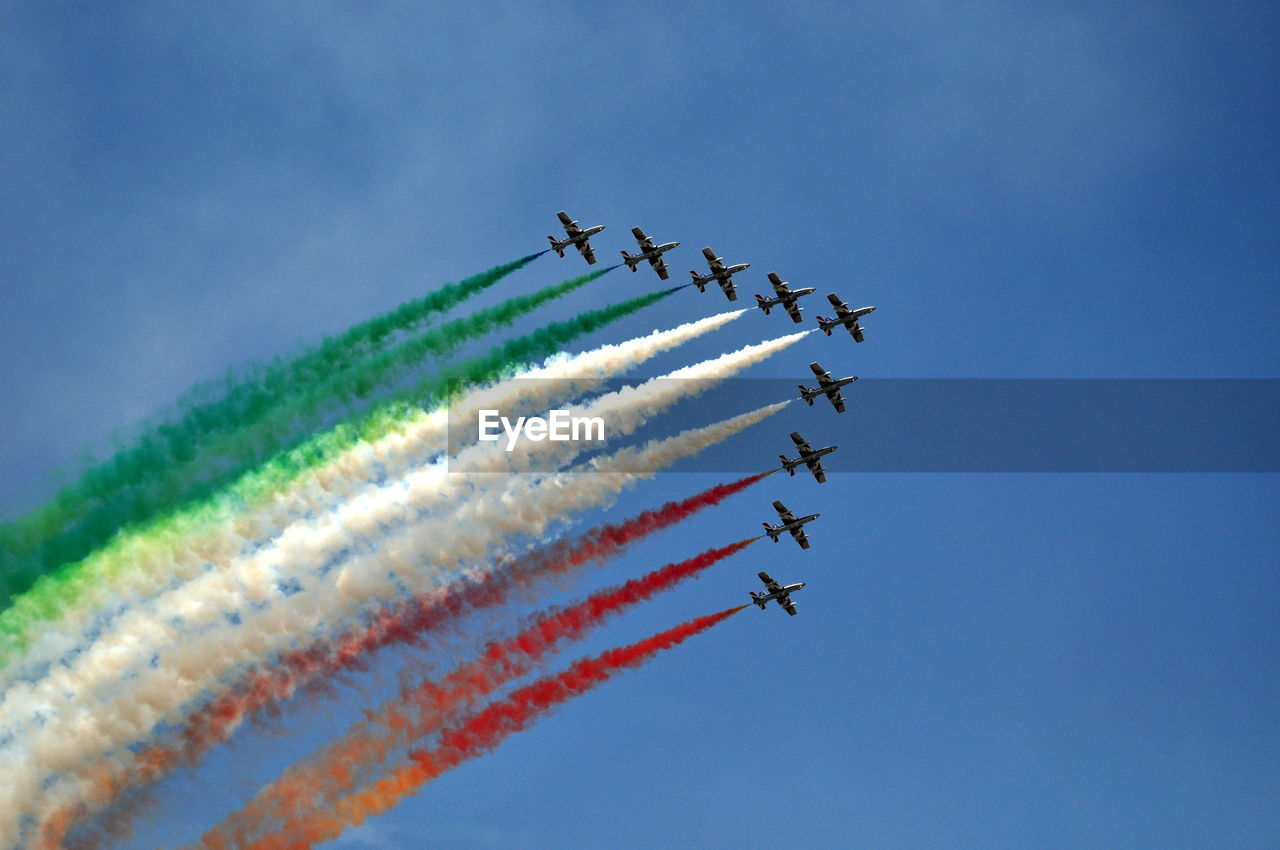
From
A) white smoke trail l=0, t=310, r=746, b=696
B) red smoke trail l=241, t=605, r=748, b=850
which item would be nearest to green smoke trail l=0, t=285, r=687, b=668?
white smoke trail l=0, t=310, r=746, b=696

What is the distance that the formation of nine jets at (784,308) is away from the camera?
346 ft

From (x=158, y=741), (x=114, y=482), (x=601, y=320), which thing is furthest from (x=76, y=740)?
(x=601, y=320)

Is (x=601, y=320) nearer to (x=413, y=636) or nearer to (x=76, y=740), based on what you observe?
(x=413, y=636)

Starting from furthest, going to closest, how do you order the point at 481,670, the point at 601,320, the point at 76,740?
the point at 601,320
the point at 481,670
the point at 76,740

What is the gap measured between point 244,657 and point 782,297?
3727 cm

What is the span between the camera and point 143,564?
304 ft

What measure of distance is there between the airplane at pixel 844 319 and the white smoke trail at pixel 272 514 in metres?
10.6

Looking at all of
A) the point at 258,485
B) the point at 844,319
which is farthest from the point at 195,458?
the point at 844,319

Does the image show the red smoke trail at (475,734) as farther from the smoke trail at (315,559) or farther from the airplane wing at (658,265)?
the airplane wing at (658,265)

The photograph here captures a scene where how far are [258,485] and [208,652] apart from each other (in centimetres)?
907

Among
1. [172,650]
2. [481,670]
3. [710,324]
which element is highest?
[710,324]

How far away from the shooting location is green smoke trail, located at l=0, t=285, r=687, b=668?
3556 inches

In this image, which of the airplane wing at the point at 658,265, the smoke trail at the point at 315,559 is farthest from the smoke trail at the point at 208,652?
the airplane wing at the point at 658,265

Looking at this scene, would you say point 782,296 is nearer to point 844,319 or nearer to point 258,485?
point 844,319
